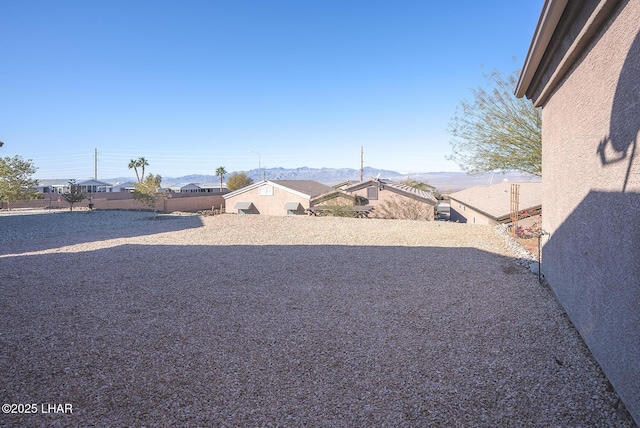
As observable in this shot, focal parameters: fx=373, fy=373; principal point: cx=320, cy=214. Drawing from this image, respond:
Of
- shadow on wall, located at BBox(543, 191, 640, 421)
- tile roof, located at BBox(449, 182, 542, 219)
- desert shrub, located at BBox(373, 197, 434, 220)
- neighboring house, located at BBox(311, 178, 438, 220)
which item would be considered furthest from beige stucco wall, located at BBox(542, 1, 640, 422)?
neighboring house, located at BBox(311, 178, 438, 220)

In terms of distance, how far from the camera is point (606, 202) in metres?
3.48

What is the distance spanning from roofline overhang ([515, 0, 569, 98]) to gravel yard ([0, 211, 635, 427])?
3627 millimetres

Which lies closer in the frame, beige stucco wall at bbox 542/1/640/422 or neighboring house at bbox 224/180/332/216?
beige stucco wall at bbox 542/1/640/422

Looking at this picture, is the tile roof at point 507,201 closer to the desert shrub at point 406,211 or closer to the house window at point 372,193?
the desert shrub at point 406,211

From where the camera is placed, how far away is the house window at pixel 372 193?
103 ft

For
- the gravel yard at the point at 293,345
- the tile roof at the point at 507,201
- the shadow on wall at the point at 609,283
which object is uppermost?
the tile roof at the point at 507,201

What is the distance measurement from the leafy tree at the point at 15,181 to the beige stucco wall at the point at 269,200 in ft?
50.1

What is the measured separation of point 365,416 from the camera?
2914 millimetres

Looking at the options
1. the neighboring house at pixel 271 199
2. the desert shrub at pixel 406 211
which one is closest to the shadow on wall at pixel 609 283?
the desert shrub at pixel 406 211

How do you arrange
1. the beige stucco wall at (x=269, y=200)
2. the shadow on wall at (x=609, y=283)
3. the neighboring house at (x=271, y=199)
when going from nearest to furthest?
1. the shadow on wall at (x=609, y=283)
2. the neighboring house at (x=271, y=199)
3. the beige stucco wall at (x=269, y=200)

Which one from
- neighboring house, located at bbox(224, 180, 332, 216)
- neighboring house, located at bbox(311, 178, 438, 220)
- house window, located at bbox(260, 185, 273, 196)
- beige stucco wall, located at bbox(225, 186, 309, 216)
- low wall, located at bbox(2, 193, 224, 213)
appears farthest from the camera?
house window, located at bbox(260, 185, 273, 196)

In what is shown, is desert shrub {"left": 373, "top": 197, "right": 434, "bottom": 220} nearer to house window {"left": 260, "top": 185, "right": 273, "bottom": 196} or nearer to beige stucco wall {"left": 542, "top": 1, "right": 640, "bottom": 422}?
house window {"left": 260, "top": 185, "right": 273, "bottom": 196}

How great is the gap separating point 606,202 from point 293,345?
3.45 m

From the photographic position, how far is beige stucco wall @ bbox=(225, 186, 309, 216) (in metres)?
32.7
